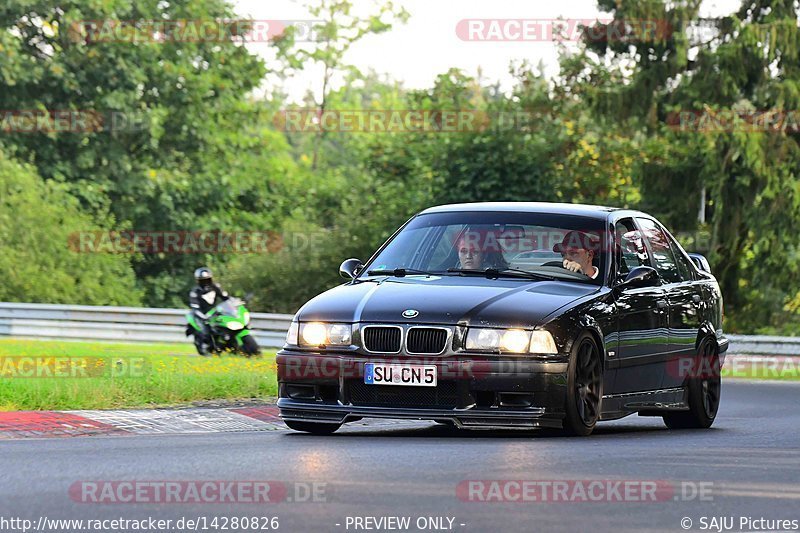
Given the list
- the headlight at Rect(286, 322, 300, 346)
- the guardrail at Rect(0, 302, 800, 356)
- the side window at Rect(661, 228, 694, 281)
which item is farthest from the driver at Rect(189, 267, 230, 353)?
the headlight at Rect(286, 322, 300, 346)

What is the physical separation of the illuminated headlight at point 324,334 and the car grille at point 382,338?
0.13m

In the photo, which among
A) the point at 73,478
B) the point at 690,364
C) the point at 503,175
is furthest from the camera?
the point at 503,175

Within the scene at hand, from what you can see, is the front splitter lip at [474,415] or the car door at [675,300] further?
the car door at [675,300]

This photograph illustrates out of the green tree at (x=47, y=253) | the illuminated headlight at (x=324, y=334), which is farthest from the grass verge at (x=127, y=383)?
the green tree at (x=47, y=253)

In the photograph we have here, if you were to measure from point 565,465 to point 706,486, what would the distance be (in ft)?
3.15

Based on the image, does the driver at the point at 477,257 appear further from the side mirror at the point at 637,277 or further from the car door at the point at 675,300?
the car door at the point at 675,300

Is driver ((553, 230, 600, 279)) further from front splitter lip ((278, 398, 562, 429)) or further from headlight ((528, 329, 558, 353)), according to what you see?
front splitter lip ((278, 398, 562, 429))

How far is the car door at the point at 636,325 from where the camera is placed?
475 inches

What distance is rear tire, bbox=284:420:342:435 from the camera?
11.7 meters

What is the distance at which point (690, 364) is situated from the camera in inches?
527

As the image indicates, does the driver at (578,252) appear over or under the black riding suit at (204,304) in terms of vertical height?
over

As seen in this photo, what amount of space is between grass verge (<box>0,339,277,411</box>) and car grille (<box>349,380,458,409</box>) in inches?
137

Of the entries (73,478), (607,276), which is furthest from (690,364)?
(73,478)

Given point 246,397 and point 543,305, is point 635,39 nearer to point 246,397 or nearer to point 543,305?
point 246,397
